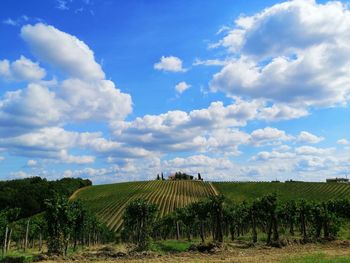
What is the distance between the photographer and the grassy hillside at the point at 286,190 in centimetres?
11985

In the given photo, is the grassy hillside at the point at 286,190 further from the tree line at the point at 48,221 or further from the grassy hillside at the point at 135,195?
the tree line at the point at 48,221

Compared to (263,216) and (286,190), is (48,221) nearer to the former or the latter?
(263,216)

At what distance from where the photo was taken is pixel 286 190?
131875 mm

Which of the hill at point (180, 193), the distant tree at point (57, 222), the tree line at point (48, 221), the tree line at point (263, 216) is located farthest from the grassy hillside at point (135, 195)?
the distant tree at point (57, 222)

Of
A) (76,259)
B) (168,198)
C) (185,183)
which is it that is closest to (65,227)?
(76,259)

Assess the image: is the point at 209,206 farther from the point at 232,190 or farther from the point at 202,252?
the point at 232,190

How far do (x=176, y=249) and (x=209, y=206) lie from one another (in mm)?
12736

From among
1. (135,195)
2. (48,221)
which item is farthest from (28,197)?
(48,221)

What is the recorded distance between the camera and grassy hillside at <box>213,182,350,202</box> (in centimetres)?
11985

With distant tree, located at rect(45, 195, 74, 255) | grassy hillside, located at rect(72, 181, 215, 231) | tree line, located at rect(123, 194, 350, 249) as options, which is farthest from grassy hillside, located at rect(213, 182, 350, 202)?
distant tree, located at rect(45, 195, 74, 255)

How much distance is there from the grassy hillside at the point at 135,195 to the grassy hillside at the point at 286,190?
26.9 feet

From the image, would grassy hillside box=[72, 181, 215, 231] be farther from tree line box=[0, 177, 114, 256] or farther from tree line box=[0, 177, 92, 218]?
tree line box=[0, 177, 92, 218]

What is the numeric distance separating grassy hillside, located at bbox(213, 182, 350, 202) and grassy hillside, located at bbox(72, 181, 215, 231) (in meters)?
8.21

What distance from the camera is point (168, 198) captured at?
127 metres
